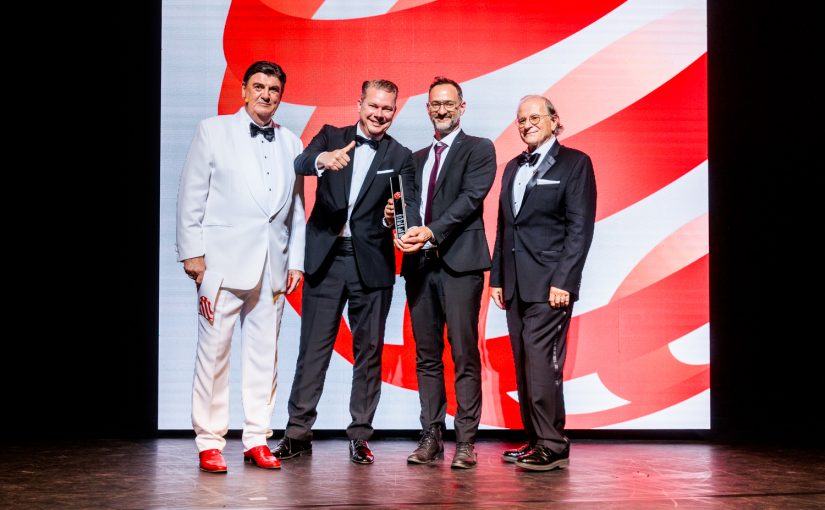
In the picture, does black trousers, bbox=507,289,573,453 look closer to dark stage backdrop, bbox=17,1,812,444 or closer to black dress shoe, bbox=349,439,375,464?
black dress shoe, bbox=349,439,375,464

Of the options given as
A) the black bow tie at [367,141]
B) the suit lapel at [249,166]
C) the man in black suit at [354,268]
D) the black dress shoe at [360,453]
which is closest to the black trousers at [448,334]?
the man in black suit at [354,268]

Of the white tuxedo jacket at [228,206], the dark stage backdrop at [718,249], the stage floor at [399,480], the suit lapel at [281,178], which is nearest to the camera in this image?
the stage floor at [399,480]

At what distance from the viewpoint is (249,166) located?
11.5 feet

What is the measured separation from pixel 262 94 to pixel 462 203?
3.14 feet

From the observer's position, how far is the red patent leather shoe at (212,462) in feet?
11.3

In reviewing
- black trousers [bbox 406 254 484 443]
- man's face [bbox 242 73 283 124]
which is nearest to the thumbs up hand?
man's face [bbox 242 73 283 124]

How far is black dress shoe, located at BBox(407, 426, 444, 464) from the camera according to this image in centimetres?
370

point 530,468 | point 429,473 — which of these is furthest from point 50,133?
point 530,468

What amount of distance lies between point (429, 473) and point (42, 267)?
7.80 ft

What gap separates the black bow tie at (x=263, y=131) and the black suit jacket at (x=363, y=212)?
0.16 m

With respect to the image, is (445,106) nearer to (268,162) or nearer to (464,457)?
(268,162)

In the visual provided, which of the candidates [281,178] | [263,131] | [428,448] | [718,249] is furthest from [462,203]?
[718,249]

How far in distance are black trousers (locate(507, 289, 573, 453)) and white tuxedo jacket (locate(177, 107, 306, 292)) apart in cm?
114

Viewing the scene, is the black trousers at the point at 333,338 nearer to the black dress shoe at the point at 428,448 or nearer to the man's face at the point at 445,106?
the black dress shoe at the point at 428,448
